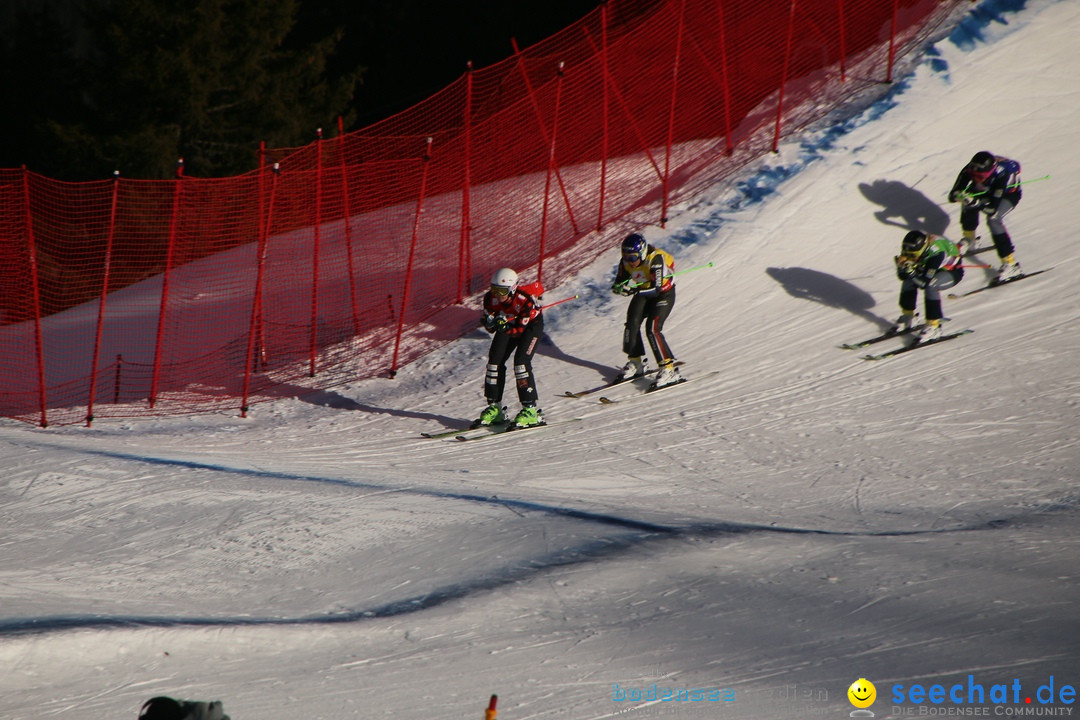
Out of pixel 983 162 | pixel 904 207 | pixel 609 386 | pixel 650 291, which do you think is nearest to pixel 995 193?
pixel 983 162

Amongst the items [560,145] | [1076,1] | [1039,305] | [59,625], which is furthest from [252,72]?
[59,625]

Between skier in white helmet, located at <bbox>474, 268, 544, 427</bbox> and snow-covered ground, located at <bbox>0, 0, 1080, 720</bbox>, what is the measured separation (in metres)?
0.36

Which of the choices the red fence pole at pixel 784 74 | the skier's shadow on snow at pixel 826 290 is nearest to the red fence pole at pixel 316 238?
the skier's shadow on snow at pixel 826 290

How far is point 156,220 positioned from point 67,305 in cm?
209

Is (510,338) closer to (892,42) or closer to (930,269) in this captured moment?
(930,269)

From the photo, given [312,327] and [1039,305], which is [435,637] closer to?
[312,327]

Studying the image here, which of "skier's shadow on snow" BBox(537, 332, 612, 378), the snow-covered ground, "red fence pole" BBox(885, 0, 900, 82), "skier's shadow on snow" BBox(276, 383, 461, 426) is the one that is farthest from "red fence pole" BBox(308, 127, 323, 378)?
"red fence pole" BBox(885, 0, 900, 82)

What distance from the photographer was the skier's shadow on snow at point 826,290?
12.2 meters

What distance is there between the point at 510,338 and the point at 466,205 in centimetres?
348

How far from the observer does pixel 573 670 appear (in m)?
5.29

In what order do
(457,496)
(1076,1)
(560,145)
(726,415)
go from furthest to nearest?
(1076,1), (560,145), (726,415), (457,496)

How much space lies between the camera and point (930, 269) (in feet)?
35.9

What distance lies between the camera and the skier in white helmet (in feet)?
33.8

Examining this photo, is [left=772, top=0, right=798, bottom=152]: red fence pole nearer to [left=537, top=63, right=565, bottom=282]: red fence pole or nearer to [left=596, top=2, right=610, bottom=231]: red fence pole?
[left=596, top=2, right=610, bottom=231]: red fence pole
